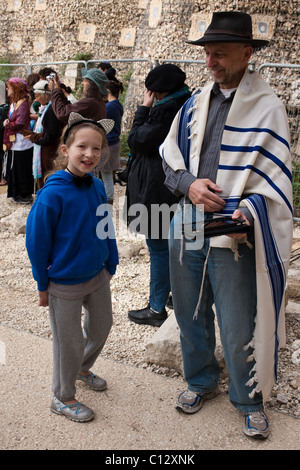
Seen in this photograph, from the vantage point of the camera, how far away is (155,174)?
11.2 feet

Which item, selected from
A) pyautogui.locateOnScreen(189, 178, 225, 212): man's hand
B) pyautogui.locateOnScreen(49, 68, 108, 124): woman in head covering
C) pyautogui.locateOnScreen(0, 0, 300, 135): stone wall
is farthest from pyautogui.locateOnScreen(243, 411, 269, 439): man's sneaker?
pyautogui.locateOnScreen(0, 0, 300, 135): stone wall

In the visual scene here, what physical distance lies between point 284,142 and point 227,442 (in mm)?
1530

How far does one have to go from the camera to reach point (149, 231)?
3.53 meters

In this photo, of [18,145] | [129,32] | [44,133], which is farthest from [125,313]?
[129,32]

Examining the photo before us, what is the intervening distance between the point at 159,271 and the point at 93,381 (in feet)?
3.39

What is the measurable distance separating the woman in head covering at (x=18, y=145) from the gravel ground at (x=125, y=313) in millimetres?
1577

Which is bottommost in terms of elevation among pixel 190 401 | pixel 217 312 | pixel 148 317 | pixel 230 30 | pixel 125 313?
pixel 125 313

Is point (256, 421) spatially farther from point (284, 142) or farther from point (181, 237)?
point (284, 142)

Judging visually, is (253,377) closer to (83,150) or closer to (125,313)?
(83,150)

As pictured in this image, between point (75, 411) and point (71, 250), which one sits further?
point (75, 411)

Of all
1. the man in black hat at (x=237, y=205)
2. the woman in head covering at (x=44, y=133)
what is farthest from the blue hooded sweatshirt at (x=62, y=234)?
the woman in head covering at (x=44, y=133)

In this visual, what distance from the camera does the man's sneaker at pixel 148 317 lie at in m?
3.76

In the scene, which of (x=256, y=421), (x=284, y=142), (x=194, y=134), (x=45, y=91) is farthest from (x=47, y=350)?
(x=45, y=91)

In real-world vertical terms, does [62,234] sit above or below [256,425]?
above
